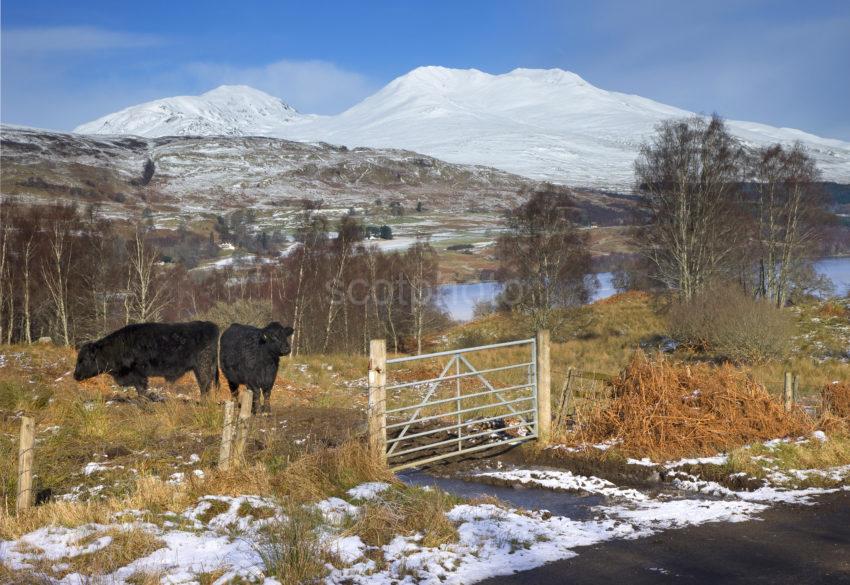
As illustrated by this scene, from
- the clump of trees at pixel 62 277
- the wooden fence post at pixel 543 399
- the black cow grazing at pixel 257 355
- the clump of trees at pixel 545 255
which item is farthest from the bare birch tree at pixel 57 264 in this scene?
the wooden fence post at pixel 543 399

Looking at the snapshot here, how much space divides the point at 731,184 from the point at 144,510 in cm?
3657

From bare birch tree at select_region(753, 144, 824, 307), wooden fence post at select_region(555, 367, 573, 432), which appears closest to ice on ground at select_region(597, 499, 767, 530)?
wooden fence post at select_region(555, 367, 573, 432)

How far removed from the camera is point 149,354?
1462cm

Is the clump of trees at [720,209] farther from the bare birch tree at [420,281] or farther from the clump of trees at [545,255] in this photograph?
the bare birch tree at [420,281]

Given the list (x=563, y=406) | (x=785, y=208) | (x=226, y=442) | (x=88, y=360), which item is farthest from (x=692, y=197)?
(x=226, y=442)

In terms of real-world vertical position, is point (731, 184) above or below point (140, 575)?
above

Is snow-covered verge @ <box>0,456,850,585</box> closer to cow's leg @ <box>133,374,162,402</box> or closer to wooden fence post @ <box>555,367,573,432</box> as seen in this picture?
wooden fence post @ <box>555,367,573,432</box>

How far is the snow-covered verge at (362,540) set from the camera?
5906 mm

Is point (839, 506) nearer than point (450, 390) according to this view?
Yes

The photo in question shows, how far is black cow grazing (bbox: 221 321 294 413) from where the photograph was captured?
13336 mm

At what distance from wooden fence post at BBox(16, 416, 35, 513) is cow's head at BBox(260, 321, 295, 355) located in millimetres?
6161

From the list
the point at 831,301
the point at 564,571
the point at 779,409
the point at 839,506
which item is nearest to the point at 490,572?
the point at 564,571

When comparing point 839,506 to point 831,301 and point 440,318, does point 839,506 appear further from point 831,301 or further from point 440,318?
point 440,318

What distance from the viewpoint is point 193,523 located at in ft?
22.8
